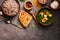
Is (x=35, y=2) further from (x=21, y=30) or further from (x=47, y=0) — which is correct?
(x=21, y=30)

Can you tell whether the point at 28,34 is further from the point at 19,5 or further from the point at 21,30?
the point at 19,5

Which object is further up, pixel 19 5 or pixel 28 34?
pixel 19 5

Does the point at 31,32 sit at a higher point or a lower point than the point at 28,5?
lower

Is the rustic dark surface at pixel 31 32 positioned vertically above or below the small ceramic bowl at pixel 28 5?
below

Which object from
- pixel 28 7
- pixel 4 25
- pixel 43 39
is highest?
pixel 28 7

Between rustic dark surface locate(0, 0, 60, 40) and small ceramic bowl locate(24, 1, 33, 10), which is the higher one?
small ceramic bowl locate(24, 1, 33, 10)

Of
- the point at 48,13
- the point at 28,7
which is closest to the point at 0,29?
the point at 28,7
